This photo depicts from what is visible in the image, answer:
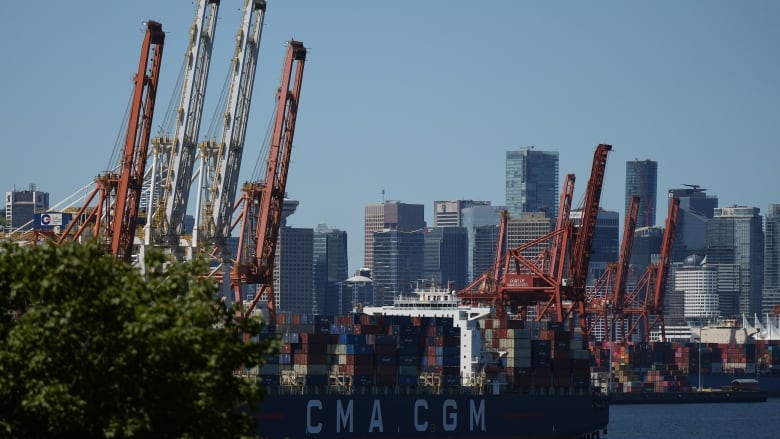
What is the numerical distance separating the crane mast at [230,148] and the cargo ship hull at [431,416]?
31.1 feet

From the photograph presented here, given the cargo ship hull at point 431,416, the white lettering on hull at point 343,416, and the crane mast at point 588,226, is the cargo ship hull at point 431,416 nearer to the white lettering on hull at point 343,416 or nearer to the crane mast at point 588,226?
the white lettering on hull at point 343,416

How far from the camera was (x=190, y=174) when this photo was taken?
82.7 meters

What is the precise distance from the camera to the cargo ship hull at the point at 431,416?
8781 cm

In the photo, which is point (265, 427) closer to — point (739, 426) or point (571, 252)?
point (571, 252)

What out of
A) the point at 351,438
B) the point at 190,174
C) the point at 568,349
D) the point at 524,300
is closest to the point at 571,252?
the point at 524,300

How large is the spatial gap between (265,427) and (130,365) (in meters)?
57.6

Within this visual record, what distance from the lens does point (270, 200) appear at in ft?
284

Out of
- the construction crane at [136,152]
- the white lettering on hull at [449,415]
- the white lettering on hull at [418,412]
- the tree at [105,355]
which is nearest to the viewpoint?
the tree at [105,355]

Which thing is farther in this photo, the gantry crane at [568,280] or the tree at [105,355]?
the gantry crane at [568,280]

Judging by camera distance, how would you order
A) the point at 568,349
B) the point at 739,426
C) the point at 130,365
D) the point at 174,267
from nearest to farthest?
1. the point at 130,365
2. the point at 174,267
3. the point at 568,349
4. the point at 739,426

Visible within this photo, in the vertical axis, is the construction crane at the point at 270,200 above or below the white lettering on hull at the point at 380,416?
above

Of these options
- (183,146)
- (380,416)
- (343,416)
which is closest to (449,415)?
(380,416)

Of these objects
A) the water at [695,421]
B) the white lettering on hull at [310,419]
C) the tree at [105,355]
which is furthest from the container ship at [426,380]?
the tree at [105,355]

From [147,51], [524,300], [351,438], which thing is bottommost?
[351,438]
